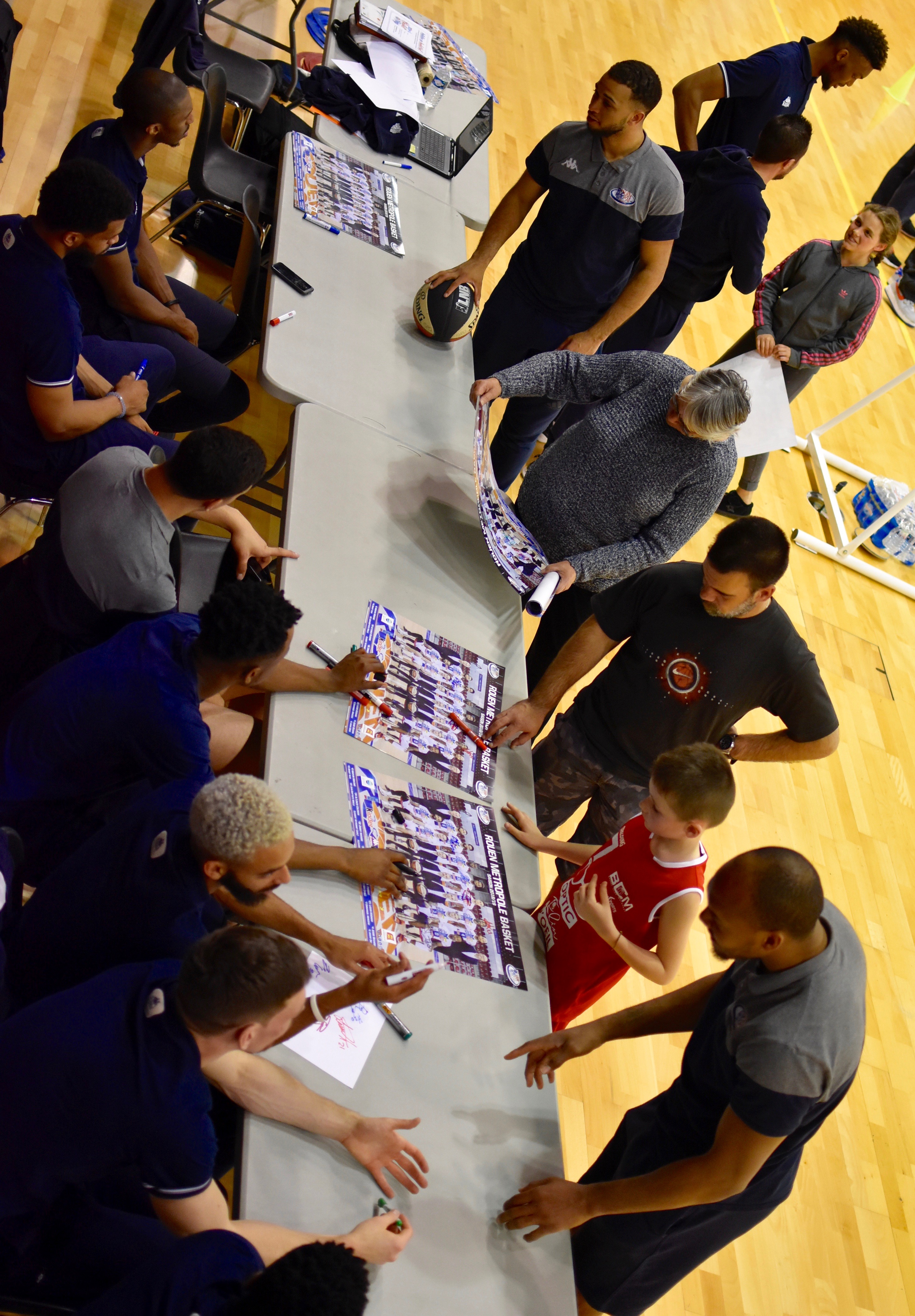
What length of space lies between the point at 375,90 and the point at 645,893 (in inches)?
135

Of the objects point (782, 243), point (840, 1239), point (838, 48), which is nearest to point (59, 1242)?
point (840, 1239)

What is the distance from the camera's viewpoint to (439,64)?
4590mm

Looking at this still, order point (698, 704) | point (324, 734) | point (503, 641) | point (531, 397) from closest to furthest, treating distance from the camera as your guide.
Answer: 1. point (324, 734)
2. point (698, 704)
3. point (503, 641)
4. point (531, 397)

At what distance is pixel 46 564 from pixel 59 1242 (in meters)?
1.44

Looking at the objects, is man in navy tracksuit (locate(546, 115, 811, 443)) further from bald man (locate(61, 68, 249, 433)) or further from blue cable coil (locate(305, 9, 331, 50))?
blue cable coil (locate(305, 9, 331, 50))

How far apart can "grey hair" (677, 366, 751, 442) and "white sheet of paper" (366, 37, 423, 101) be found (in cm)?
241

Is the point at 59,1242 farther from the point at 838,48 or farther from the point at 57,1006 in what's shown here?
the point at 838,48

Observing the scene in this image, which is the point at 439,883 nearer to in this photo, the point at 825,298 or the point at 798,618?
the point at 798,618

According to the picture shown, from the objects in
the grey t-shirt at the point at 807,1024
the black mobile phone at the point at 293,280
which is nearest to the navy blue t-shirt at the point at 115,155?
the black mobile phone at the point at 293,280

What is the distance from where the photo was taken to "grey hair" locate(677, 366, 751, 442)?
2574 mm

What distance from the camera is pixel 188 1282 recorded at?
136 centimetres

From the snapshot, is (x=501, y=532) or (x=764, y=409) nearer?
(x=501, y=532)

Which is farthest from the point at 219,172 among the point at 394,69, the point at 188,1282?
the point at 188,1282

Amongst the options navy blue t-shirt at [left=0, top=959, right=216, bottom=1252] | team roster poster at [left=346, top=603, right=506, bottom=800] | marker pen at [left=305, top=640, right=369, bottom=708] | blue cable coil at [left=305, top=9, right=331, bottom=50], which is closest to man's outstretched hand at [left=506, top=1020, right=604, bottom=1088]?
team roster poster at [left=346, top=603, right=506, bottom=800]
